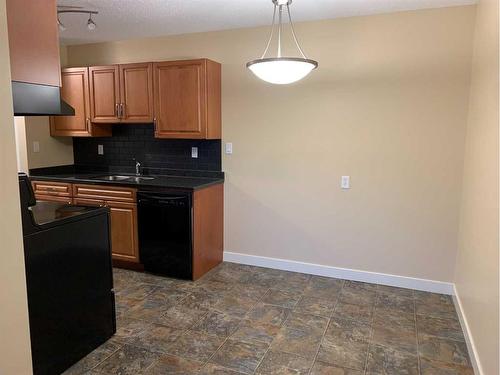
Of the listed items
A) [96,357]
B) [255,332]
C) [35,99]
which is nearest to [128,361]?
[96,357]

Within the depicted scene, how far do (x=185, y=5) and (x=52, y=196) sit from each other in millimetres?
2492

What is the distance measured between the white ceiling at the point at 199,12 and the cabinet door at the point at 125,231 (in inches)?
69.5

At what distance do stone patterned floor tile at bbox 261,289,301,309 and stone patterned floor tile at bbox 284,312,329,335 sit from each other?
176 millimetres

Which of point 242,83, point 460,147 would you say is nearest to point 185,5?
point 242,83

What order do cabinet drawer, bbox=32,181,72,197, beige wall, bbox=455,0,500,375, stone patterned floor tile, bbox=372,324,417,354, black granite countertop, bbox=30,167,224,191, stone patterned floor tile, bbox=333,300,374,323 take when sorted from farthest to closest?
cabinet drawer, bbox=32,181,72,197
black granite countertop, bbox=30,167,224,191
stone patterned floor tile, bbox=333,300,374,323
stone patterned floor tile, bbox=372,324,417,354
beige wall, bbox=455,0,500,375

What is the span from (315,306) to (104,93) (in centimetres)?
310

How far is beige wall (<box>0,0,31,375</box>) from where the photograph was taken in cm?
132

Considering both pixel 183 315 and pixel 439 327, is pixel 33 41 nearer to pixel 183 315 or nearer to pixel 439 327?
pixel 183 315

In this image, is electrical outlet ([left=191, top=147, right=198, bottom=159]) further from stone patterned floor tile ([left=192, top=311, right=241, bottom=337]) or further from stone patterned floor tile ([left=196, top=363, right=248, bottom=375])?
stone patterned floor tile ([left=196, top=363, right=248, bottom=375])

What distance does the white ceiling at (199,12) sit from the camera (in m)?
3.09

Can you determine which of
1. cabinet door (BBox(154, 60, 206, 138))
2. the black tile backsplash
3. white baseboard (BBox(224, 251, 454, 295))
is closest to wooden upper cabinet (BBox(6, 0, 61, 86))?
cabinet door (BBox(154, 60, 206, 138))

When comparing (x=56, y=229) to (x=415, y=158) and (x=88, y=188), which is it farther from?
(x=415, y=158)

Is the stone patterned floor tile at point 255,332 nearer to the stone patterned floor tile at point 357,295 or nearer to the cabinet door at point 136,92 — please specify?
the stone patterned floor tile at point 357,295

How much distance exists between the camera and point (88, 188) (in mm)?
3996
